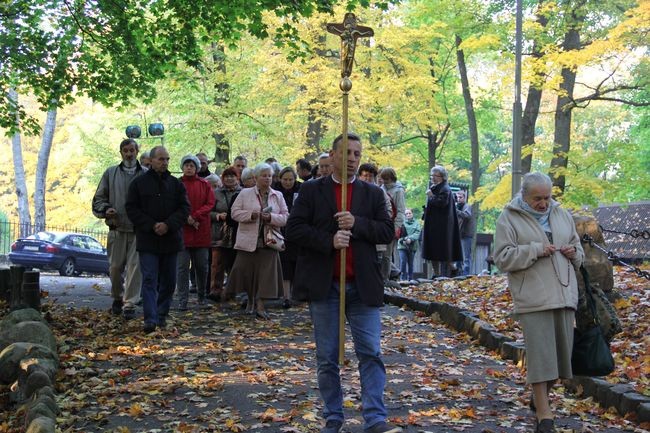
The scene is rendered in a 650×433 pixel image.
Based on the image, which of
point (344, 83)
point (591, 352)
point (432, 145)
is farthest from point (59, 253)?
point (591, 352)

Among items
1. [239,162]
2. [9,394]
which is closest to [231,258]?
[239,162]

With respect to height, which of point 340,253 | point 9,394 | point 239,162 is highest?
point 239,162

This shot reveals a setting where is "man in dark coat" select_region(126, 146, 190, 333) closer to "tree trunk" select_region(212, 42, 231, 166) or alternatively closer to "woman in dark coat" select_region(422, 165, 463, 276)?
"woman in dark coat" select_region(422, 165, 463, 276)

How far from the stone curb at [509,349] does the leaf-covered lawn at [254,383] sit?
125mm

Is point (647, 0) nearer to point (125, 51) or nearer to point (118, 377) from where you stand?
point (125, 51)

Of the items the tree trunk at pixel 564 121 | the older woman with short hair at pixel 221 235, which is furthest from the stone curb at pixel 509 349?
the tree trunk at pixel 564 121

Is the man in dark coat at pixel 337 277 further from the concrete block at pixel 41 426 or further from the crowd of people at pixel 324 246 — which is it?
the concrete block at pixel 41 426

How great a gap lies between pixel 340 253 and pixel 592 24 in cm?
1781

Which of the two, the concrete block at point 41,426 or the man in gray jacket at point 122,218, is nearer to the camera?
the concrete block at point 41,426

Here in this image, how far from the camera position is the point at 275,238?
12.2 metres

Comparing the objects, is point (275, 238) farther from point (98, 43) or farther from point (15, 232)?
point (15, 232)

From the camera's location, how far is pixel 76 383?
816cm

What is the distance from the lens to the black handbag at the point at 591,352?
6.58 metres

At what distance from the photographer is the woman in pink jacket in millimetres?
12141
